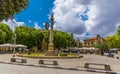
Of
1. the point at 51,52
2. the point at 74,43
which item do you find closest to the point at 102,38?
the point at 74,43

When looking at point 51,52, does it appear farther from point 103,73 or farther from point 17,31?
point 17,31

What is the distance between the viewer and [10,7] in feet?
31.4

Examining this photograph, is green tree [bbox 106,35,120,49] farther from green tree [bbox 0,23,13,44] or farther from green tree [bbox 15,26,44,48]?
green tree [bbox 0,23,13,44]

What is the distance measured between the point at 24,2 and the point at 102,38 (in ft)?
465

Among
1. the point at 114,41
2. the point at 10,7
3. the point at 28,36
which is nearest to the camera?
the point at 10,7

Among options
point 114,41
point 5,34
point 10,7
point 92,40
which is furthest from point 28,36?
point 10,7

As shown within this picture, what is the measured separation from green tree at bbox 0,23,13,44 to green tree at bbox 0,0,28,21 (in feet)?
235

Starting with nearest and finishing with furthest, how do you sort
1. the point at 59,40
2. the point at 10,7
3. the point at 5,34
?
the point at 10,7, the point at 5,34, the point at 59,40

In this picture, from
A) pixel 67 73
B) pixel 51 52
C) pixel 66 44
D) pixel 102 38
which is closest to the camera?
pixel 67 73

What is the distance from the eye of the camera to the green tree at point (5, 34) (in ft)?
267

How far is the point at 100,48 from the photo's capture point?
99438 millimetres

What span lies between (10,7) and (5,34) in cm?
7599

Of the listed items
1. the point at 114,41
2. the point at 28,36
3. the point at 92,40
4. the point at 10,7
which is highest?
the point at 92,40

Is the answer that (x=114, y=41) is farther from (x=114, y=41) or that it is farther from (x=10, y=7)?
(x=10, y=7)
